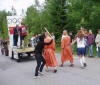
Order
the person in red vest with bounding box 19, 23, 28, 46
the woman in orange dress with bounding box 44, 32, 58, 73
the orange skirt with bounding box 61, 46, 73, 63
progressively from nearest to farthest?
the woman in orange dress with bounding box 44, 32, 58, 73
the orange skirt with bounding box 61, 46, 73, 63
the person in red vest with bounding box 19, 23, 28, 46

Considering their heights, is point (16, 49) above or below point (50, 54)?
below

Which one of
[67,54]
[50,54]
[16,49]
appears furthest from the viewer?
[16,49]

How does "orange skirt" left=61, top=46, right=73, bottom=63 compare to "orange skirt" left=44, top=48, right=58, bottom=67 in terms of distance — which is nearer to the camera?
"orange skirt" left=44, top=48, right=58, bottom=67

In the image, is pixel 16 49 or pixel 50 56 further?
pixel 16 49

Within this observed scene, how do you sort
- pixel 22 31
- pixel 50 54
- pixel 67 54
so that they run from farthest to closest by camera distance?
pixel 22 31 < pixel 67 54 < pixel 50 54

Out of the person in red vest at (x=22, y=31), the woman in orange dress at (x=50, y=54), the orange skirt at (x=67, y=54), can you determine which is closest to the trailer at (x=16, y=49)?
the person in red vest at (x=22, y=31)

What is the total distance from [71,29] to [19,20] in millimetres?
11741

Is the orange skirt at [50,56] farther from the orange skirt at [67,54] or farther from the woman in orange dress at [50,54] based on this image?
the orange skirt at [67,54]

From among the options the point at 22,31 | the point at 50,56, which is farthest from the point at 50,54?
the point at 22,31

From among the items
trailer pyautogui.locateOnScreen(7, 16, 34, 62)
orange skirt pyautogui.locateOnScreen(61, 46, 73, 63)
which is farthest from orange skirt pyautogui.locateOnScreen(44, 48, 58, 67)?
trailer pyautogui.locateOnScreen(7, 16, 34, 62)

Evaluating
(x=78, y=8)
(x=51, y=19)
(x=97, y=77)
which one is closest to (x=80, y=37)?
(x=97, y=77)

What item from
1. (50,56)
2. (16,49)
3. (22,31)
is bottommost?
(16,49)

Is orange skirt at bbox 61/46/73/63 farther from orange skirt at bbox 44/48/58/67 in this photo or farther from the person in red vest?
the person in red vest

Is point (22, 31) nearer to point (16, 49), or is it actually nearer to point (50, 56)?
point (16, 49)
